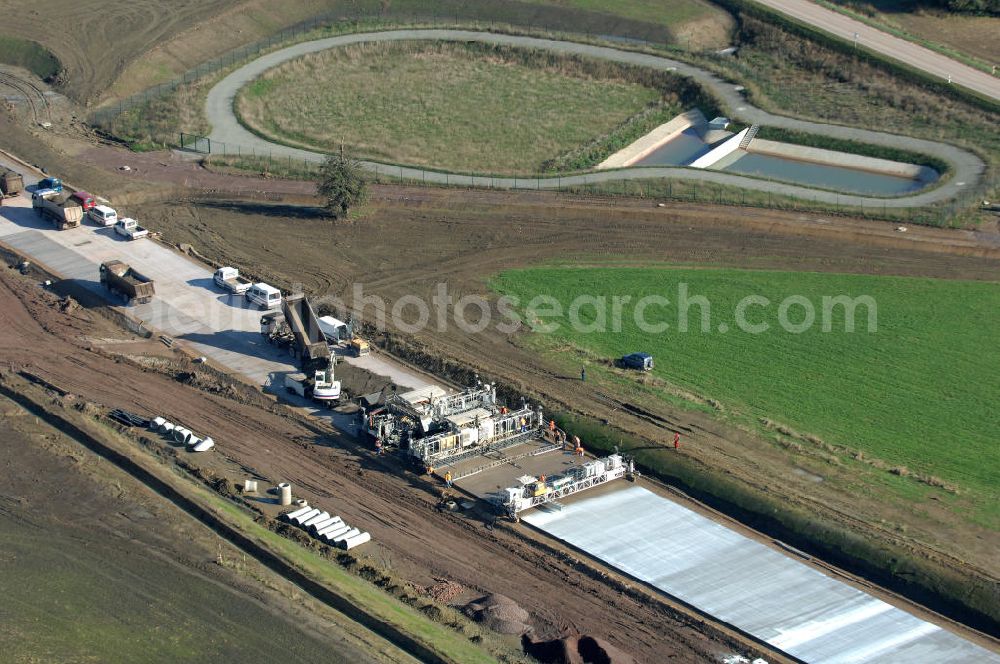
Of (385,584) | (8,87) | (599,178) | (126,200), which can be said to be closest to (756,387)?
(385,584)

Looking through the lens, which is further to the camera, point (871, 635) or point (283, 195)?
point (283, 195)

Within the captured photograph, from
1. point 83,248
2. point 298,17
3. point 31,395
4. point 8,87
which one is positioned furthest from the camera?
point 298,17

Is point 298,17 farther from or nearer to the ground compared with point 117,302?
farther from the ground

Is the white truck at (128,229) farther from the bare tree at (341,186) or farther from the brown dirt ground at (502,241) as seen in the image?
the bare tree at (341,186)

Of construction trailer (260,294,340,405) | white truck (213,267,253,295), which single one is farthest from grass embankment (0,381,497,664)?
white truck (213,267,253,295)

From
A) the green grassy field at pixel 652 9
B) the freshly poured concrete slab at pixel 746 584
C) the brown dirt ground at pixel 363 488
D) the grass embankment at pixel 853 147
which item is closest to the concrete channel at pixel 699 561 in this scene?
the freshly poured concrete slab at pixel 746 584

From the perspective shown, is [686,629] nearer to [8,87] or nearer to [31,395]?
[31,395]

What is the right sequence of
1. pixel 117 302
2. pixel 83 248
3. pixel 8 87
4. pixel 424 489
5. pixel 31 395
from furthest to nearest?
pixel 8 87, pixel 83 248, pixel 117 302, pixel 31 395, pixel 424 489

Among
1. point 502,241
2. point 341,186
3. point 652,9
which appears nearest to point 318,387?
point 502,241
